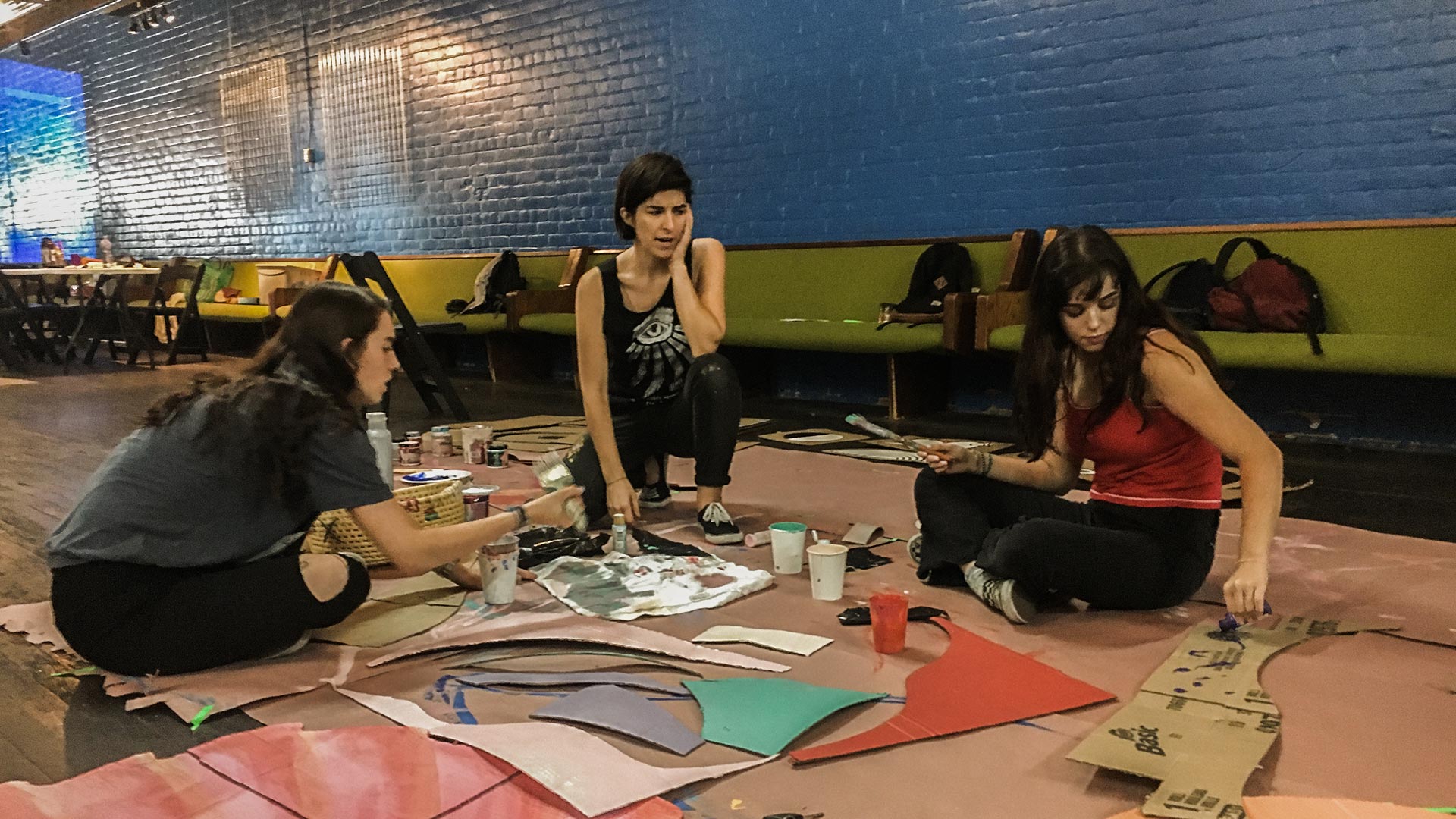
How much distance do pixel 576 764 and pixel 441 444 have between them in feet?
9.68

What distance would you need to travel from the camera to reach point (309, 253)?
9.73 m

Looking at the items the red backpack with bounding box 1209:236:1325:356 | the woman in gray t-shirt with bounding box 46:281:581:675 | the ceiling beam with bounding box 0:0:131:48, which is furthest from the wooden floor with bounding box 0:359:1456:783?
the ceiling beam with bounding box 0:0:131:48

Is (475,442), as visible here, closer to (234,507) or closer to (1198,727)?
(234,507)

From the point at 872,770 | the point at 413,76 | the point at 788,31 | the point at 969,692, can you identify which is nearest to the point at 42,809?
the point at 872,770

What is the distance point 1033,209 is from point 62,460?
446cm

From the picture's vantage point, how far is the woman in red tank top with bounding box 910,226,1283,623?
196 centimetres

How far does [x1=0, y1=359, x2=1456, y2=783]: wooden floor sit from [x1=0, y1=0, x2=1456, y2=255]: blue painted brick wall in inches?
44.3

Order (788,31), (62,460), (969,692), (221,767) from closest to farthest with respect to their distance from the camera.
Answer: (221,767) < (969,692) < (62,460) < (788,31)

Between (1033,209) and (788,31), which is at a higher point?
(788,31)

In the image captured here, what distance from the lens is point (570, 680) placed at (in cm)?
187

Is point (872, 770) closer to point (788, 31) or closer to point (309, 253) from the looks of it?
point (788, 31)

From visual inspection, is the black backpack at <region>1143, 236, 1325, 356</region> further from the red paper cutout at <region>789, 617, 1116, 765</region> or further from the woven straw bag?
the woven straw bag

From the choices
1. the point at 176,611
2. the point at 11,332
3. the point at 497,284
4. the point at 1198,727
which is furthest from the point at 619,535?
the point at 11,332

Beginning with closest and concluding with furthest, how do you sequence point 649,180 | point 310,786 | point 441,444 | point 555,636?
1. point 310,786
2. point 555,636
3. point 649,180
4. point 441,444
